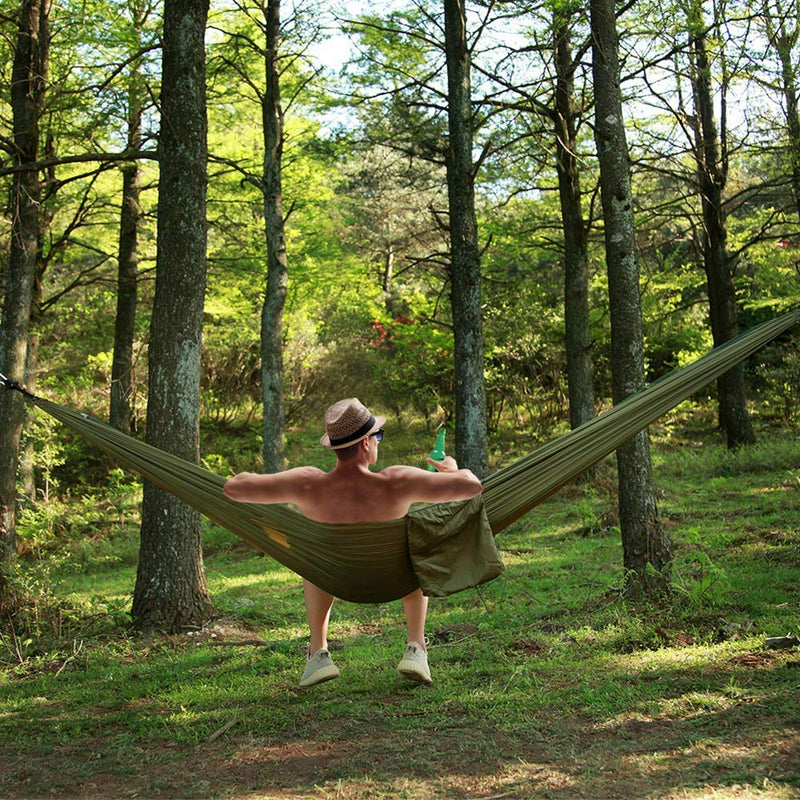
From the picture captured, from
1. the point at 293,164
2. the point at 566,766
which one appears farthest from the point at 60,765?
the point at 293,164

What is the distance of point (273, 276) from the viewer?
8.73m

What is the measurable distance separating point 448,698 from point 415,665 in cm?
21

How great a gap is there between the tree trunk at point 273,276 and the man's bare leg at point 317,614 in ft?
17.4

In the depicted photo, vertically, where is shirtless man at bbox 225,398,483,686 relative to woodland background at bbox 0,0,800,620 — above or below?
below

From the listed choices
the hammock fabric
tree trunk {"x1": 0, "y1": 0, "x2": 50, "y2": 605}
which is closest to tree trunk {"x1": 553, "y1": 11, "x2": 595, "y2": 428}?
tree trunk {"x1": 0, "y1": 0, "x2": 50, "y2": 605}

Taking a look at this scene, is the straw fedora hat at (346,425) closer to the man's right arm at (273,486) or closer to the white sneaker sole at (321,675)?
the man's right arm at (273,486)

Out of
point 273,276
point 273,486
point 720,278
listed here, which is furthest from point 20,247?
→ point 720,278

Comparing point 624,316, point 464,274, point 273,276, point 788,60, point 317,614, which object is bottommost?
point 317,614

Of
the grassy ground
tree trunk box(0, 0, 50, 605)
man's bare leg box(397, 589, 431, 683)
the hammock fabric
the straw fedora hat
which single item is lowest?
the grassy ground

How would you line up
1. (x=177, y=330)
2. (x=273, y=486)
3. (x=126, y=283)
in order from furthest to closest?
(x=126, y=283) < (x=177, y=330) < (x=273, y=486)

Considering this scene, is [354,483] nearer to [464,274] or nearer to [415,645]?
[415,645]

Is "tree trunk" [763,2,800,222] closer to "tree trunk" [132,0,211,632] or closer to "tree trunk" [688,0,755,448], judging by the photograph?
"tree trunk" [688,0,755,448]

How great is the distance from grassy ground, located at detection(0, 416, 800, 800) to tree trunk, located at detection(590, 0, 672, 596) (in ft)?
0.84

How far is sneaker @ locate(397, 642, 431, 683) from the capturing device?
3.31 metres
